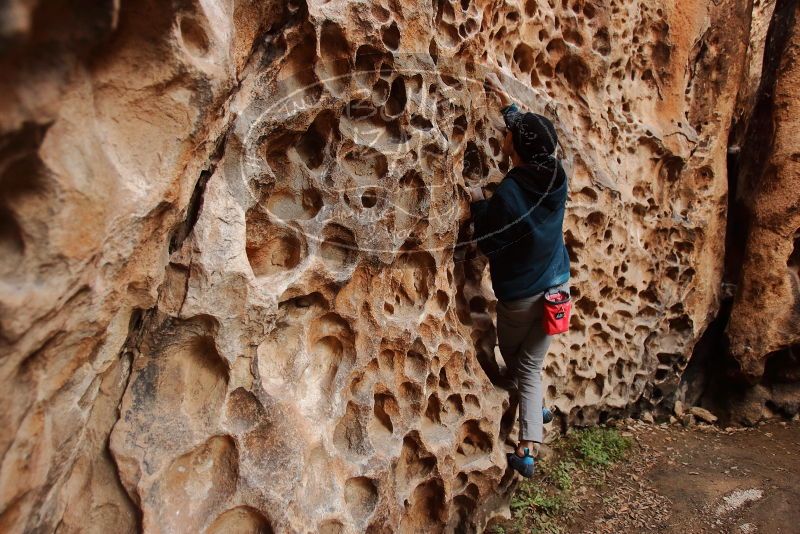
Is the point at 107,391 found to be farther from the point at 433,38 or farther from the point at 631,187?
the point at 631,187

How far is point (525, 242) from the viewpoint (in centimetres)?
243

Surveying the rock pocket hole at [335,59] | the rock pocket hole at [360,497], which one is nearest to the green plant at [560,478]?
the rock pocket hole at [360,497]

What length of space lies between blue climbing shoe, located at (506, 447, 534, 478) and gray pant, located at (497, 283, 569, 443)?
8 cm

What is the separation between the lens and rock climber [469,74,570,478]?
238cm

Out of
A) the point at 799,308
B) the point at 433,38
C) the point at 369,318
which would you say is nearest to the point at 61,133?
the point at 369,318

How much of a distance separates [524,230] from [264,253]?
1.05 m

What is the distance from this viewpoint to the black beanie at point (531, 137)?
7.73 ft

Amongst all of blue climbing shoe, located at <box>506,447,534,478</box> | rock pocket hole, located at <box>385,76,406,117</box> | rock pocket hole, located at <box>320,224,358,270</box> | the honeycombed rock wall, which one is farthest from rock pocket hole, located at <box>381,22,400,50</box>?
blue climbing shoe, located at <box>506,447,534,478</box>

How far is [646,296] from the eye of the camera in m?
3.84

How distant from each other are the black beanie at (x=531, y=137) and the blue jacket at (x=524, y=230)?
0.21 feet

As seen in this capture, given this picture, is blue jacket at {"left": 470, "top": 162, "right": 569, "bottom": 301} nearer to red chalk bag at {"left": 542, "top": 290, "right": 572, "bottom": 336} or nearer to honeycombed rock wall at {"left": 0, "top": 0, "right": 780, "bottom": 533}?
red chalk bag at {"left": 542, "top": 290, "right": 572, "bottom": 336}

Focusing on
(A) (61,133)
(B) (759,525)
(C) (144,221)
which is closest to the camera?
(A) (61,133)

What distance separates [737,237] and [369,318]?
3.35 m

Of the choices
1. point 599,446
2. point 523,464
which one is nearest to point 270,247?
point 523,464
